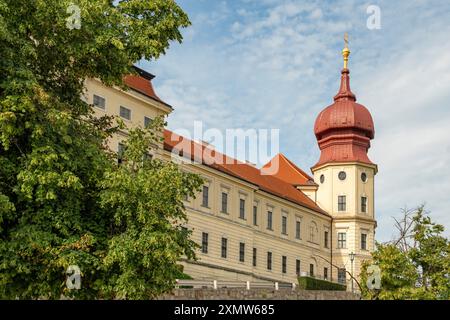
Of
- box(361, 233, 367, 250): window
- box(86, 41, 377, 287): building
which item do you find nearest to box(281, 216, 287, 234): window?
box(86, 41, 377, 287): building

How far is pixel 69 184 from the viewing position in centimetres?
1750

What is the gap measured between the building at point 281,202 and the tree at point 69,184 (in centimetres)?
2168

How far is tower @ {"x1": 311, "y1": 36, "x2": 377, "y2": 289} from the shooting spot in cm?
6962

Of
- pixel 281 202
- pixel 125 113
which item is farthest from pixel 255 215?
pixel 125 113

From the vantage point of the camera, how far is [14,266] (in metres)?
18.0

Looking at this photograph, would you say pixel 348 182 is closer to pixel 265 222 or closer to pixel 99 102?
pixel 265 222

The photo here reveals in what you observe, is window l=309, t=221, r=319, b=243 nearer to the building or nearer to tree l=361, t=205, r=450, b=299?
the building

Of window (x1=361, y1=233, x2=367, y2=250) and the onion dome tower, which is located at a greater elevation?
the onion dome tower

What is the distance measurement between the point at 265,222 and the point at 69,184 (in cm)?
4406

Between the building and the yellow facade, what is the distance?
70 millimetres

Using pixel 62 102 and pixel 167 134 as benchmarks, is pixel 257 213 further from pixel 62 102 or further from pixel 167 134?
pixel 62 102
